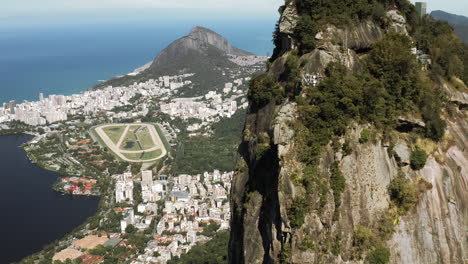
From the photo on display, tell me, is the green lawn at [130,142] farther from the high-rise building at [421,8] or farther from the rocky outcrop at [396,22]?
the rocky outcrop at [396,22]

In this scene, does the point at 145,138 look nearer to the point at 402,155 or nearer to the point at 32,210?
the point at 32,210

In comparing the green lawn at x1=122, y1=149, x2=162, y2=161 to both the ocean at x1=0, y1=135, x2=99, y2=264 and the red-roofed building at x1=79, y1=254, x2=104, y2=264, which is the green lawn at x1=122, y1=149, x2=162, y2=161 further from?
the red-roofed building at x1=79, y1=254, x2=104, y2=264

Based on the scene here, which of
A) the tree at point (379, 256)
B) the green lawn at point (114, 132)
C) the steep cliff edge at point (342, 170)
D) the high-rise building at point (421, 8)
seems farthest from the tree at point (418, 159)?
the green lawn at point (114, 132)

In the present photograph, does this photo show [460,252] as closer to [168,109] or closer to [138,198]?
[138,198]

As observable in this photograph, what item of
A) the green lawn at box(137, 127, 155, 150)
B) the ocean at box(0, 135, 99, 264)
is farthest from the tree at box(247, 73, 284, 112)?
the green lawn at box(137, 127, 155, 150)

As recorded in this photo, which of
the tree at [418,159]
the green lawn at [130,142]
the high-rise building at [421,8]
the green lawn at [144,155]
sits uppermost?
the high-rise building at [421,8]

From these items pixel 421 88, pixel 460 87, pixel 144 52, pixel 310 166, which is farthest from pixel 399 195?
pixel 144 52
